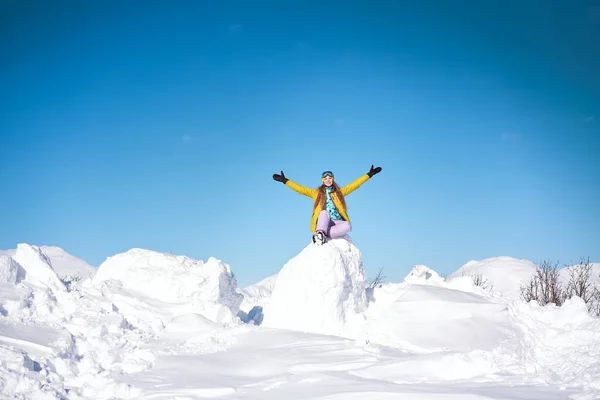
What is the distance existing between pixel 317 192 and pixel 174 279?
12.0 feet

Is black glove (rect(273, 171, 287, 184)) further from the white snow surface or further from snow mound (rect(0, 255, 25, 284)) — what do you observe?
snow mound (rect(0, 255, 25, 284))

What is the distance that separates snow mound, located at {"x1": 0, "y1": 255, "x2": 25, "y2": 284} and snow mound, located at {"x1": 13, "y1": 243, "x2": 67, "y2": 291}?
17 centimetres

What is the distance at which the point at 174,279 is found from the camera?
10852 millimetres

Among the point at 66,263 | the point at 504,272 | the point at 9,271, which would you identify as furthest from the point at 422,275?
the point at 66,263

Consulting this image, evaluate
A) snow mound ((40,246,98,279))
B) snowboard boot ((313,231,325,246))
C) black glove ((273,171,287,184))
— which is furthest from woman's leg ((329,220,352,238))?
snow mound ((40,246,98,279))

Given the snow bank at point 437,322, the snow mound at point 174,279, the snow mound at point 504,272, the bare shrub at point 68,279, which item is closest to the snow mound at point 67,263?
the bare shrub at point 68,279

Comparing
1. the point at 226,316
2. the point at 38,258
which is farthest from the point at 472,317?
the point at 38,258

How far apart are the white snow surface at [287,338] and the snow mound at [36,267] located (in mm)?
28

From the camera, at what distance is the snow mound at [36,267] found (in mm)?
8453

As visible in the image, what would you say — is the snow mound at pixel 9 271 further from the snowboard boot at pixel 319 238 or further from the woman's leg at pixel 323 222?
the woman's leg at pixel 323 222

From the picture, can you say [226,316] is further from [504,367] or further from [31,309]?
[504,367]

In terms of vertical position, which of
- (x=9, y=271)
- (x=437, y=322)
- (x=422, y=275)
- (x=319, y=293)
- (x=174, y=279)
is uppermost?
(x=422, y=275)

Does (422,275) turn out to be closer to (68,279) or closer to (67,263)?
(68,279)

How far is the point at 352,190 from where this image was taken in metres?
10.5
